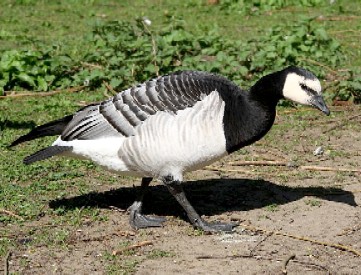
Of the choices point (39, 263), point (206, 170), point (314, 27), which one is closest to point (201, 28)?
point (314, 27)

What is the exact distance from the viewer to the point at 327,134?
836 centimetres

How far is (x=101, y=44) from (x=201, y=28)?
2589 millimetres

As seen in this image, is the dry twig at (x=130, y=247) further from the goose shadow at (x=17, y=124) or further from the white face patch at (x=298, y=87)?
the goose shadow at (x=17, y=124)

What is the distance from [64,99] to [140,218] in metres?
3.60

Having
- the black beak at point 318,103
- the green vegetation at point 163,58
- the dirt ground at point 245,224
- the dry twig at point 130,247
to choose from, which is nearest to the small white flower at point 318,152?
the dirt ground at point 245,224

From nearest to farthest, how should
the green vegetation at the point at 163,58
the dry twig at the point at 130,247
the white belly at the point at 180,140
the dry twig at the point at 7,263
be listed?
the dry twig at the point at 7,263
the dry twig at the point at 130,247
the white belly at the point at 180,140
the green vegetation at the point at 163,58

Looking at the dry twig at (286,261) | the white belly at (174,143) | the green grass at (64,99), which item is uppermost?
the white belly at (174,143)

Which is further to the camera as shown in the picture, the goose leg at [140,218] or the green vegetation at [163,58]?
the green vegetation at [163,58]

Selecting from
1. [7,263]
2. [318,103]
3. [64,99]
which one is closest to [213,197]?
[318,103]

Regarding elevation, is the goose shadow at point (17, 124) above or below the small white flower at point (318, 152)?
below

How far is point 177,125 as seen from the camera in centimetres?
570

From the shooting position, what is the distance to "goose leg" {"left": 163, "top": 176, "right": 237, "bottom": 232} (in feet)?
19.5

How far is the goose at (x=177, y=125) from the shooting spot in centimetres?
571

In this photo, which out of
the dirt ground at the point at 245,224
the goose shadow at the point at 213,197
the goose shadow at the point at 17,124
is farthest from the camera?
the goose shadow at the point at 17,124
